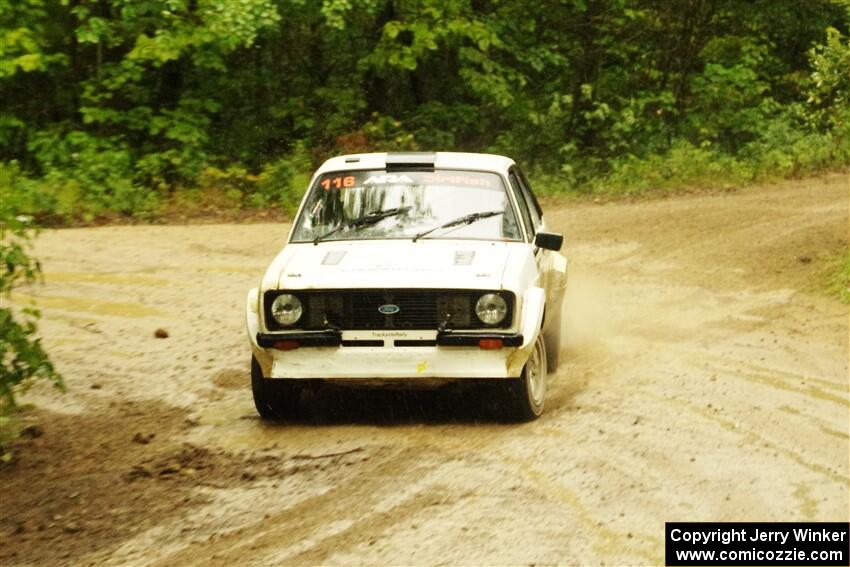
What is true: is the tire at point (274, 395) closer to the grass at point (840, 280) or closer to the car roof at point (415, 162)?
the car roof at point (415, 162)

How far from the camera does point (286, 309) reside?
8.19 metres

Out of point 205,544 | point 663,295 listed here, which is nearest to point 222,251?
point 663,295

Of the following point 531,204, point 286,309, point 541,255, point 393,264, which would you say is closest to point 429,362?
point 393,264

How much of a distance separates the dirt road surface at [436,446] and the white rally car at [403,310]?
1.23 ft

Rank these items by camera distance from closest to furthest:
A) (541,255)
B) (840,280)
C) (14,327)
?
1. (14,327)
2. (541,255)
3. (840,280)

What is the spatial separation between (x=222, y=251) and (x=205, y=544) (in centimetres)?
1063

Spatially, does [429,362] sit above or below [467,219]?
below

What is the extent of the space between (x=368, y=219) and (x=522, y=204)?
1.25m

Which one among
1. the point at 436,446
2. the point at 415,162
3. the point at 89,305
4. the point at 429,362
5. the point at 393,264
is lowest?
the point at 89,305

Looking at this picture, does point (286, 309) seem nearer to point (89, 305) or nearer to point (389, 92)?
point (89, 305)

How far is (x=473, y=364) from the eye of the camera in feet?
26.4

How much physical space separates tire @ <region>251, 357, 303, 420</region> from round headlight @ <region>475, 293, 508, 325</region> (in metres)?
1.31

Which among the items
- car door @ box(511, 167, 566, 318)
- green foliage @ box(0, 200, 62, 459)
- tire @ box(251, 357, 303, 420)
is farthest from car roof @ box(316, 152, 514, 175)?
green foliage @ box(0, 200, 62, 459)

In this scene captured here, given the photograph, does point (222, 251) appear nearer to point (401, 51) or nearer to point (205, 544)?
point (401, 51)
